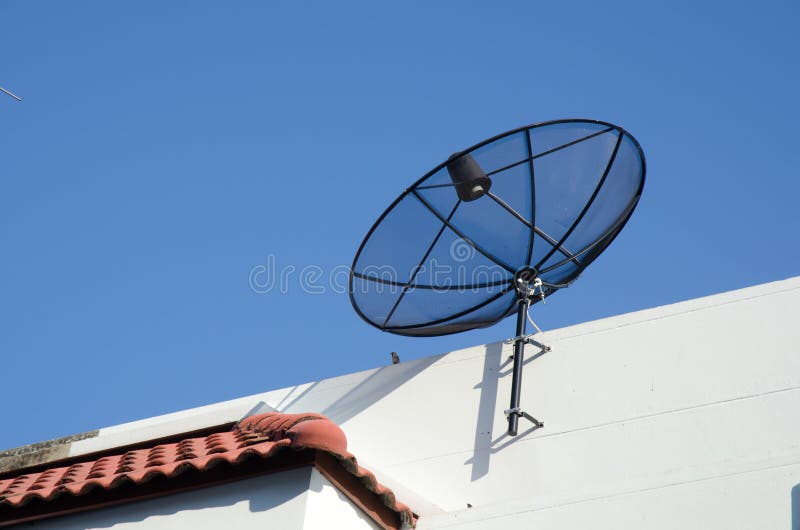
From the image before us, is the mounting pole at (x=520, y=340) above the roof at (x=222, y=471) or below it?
above

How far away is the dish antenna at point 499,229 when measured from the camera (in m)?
7.18

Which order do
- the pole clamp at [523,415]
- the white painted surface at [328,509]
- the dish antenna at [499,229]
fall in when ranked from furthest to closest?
the dish antenna at [499,229]
the pole clamp at [523,415]
the white painted surface at [328,509]

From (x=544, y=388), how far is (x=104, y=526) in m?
3.20

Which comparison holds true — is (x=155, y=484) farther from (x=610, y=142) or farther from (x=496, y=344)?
(x=610, y=142)

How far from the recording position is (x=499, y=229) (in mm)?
7637

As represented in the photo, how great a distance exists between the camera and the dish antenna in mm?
7180

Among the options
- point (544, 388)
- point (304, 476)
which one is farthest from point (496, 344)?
point (304, 476)

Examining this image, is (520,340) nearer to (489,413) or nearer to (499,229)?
(489,413)

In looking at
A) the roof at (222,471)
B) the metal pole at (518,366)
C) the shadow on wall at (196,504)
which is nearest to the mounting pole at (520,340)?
the metal pole at (518,366)

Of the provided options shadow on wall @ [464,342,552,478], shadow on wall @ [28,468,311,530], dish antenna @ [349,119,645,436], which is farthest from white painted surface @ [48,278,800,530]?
shadow on wall @ [28,468,311,530]

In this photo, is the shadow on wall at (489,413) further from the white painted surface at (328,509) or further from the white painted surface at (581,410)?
the white painted surface at (328,509)

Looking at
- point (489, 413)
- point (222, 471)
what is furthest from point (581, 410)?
point (222, 471)

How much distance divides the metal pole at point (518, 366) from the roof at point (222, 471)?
1.26 meters

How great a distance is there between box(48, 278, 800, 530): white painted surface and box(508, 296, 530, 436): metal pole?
0.13 m
